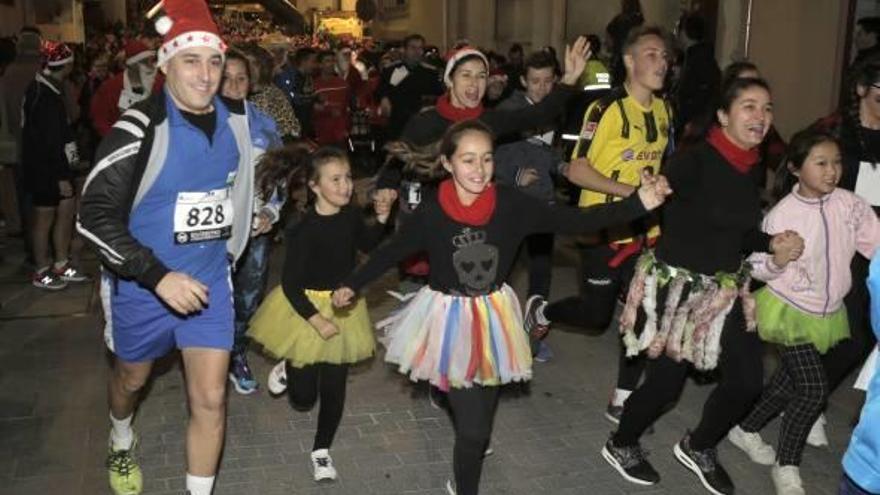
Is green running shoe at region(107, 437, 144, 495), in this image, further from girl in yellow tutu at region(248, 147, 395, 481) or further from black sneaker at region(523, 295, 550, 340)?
black sneaker at region(523, 295, 550, 340)

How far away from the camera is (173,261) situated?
416 centimetres

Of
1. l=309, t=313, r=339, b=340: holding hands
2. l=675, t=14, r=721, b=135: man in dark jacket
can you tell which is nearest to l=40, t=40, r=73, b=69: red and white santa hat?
l=309, t=313, r=339, b=340: holding hands

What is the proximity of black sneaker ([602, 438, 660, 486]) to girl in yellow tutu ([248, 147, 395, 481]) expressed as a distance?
4.71 ft

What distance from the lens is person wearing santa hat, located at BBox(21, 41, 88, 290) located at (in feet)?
28.6

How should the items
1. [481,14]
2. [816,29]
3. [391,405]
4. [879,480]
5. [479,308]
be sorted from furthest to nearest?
[481,14] < [816,29] < [391,405] < [479,308] < [879,480]

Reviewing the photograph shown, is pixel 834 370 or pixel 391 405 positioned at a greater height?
pixel 834 370

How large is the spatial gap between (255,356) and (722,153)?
3922 mm

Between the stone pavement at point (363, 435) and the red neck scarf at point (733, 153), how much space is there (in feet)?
5.56

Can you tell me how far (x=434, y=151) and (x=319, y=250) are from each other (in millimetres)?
838

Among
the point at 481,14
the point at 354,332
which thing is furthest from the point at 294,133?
the point at 481,14

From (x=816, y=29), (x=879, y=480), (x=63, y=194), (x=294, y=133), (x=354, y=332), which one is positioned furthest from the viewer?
(x=816, y=29)

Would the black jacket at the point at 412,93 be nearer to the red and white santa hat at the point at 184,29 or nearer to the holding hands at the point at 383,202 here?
the holding hands at the point at 383,202

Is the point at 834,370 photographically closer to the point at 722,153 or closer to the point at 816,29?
the point at 722,153

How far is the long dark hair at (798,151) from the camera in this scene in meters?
4.76
